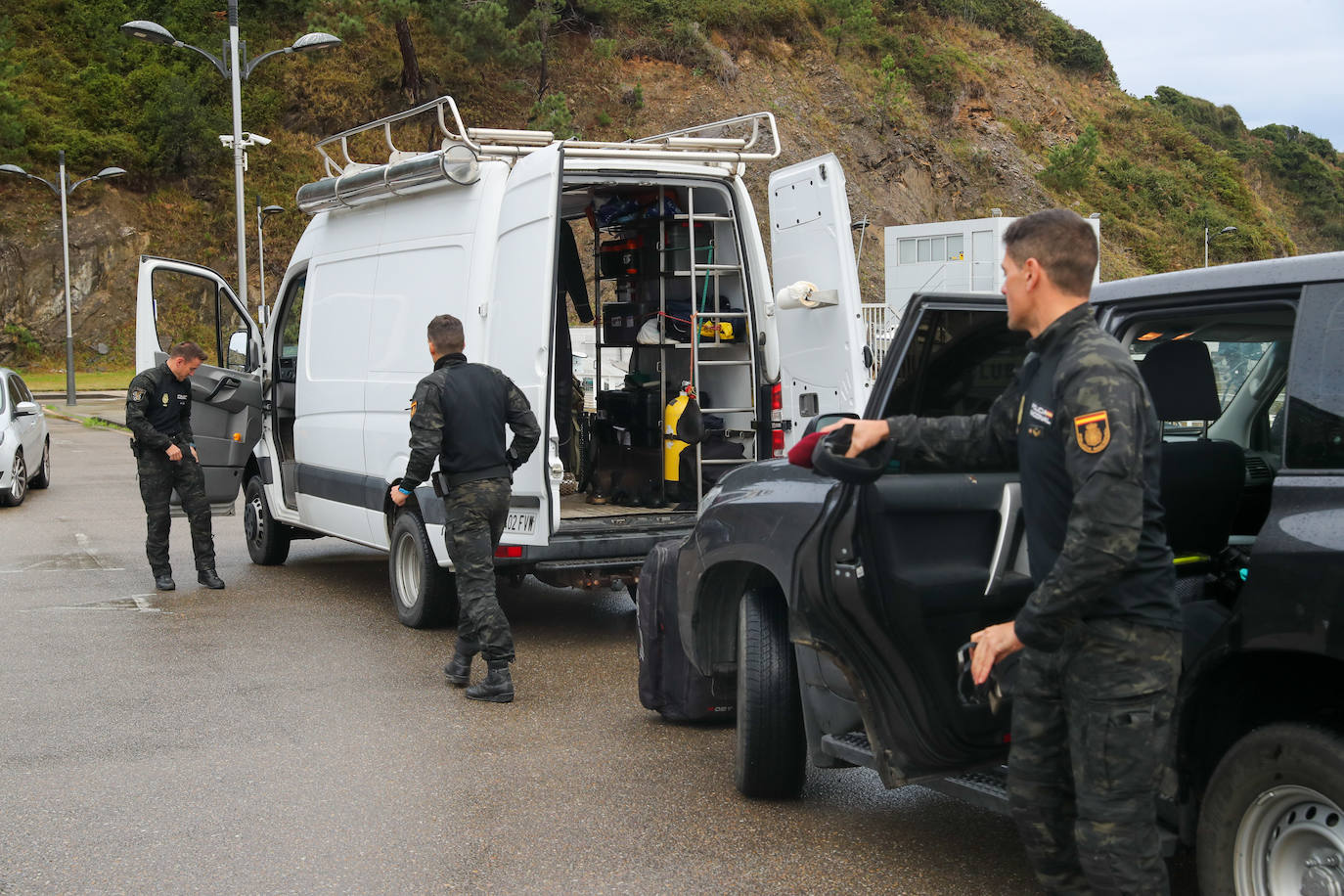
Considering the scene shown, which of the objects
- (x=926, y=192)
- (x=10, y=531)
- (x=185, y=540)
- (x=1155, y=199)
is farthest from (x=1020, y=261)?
(x=1155, y=199)

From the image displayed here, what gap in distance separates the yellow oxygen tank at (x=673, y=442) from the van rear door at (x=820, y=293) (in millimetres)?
1094

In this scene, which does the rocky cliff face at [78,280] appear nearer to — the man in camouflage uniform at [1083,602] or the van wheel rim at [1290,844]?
the man in camouflage uniform at [1083,602]

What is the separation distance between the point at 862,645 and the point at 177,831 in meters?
2.53

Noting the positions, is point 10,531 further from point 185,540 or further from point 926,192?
point 926,192

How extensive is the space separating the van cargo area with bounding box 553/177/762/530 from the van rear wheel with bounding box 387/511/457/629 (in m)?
0.91

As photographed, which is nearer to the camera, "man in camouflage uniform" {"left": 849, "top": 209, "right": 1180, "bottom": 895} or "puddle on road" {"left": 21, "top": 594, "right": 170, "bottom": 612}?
"man in camouflage uniform" {"left": 849, "top": 209, "right": 1180, "bottom": 895}

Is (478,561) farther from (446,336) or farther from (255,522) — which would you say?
(255,522)

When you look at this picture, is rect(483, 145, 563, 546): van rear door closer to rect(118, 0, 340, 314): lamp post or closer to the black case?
the black case

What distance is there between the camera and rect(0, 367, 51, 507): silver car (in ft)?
48.7

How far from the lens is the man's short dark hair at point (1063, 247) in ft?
9.83

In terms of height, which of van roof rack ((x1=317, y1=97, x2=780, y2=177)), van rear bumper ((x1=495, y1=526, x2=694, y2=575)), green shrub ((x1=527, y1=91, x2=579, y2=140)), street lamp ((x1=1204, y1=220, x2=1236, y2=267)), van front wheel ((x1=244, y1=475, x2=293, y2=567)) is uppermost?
green shrub ((x1=527, y1=91, x2=579, y2=140))

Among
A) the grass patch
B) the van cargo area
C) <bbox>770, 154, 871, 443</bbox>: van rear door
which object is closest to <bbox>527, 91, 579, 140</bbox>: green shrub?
the grass patch

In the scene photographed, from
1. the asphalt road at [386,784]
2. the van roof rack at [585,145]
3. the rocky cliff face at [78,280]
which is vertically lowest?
the asphalt road at [386,784]

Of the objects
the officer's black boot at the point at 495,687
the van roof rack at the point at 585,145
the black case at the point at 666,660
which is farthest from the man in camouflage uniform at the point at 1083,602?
the van roof rack at the point at 585,145
